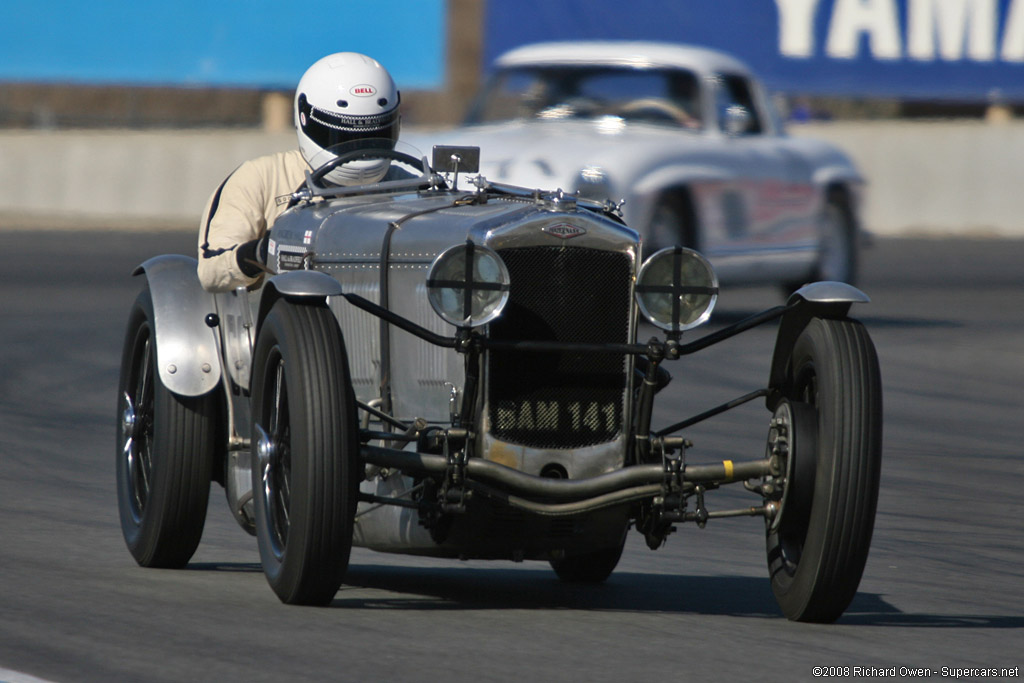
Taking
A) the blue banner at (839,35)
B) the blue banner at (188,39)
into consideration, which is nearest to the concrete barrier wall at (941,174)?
the blue banner at (839,35)

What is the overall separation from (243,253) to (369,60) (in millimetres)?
927

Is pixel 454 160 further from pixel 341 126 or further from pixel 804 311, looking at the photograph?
pixel 804 311

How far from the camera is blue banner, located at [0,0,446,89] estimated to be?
2848 centimetres

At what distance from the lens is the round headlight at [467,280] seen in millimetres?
5496

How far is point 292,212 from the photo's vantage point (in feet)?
21.4

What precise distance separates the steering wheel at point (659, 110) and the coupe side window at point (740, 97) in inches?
14.3

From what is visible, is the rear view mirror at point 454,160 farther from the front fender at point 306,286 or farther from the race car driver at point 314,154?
the front fender at point 306,286

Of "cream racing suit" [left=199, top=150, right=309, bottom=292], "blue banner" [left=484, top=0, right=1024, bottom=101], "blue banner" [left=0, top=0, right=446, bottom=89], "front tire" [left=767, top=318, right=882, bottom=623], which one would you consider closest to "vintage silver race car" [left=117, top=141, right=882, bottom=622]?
"front tire" [left=767, top=318, right=882, bottom=623]

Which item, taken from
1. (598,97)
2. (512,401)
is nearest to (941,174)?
(598,97)

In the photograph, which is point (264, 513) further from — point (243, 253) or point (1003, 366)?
point (1003, 366)

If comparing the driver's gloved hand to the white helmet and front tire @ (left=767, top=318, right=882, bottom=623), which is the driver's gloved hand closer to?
the white helmet

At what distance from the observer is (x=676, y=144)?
581 inches

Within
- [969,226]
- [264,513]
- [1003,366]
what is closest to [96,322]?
[1003,366]

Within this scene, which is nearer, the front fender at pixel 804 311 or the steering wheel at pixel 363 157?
the front fender at pixel 804 311
